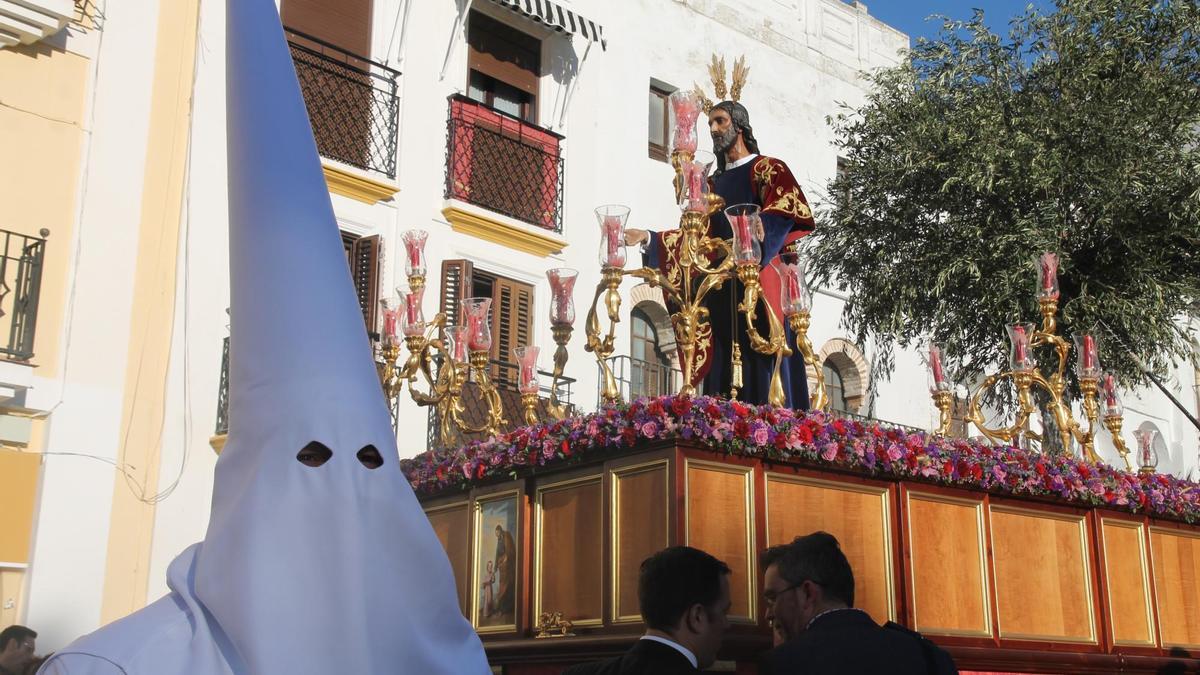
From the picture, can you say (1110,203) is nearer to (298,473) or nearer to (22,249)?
(22,249)

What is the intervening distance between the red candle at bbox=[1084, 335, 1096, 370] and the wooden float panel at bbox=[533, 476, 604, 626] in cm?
363

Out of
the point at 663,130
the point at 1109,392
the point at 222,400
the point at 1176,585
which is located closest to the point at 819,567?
the point at 1176,585

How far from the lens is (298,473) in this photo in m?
2.29

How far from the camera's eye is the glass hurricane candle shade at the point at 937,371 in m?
8.34

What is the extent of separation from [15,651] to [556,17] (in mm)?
11777

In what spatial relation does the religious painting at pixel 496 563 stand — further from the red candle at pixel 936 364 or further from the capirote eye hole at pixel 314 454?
the capirote eye hole at pixel 314 454

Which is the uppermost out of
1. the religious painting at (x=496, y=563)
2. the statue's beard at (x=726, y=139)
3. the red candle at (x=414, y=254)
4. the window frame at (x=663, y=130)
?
the window frame at (x=663, y=130)

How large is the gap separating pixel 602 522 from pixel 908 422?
15.2 metres

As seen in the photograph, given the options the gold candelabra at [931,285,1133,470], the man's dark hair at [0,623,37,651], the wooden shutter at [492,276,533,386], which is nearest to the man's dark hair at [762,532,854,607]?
the gold candelabra at [931,285,1133,470]

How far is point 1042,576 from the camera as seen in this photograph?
25.1 feet

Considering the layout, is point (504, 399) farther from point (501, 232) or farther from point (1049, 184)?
point (1049, 184)

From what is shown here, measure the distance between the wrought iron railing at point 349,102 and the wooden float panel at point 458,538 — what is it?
8.47m

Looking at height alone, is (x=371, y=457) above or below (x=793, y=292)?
below

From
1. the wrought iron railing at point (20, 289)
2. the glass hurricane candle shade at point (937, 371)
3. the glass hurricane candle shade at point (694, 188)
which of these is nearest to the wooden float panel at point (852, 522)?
the glass hurricane candle shade at point (694, 188)
